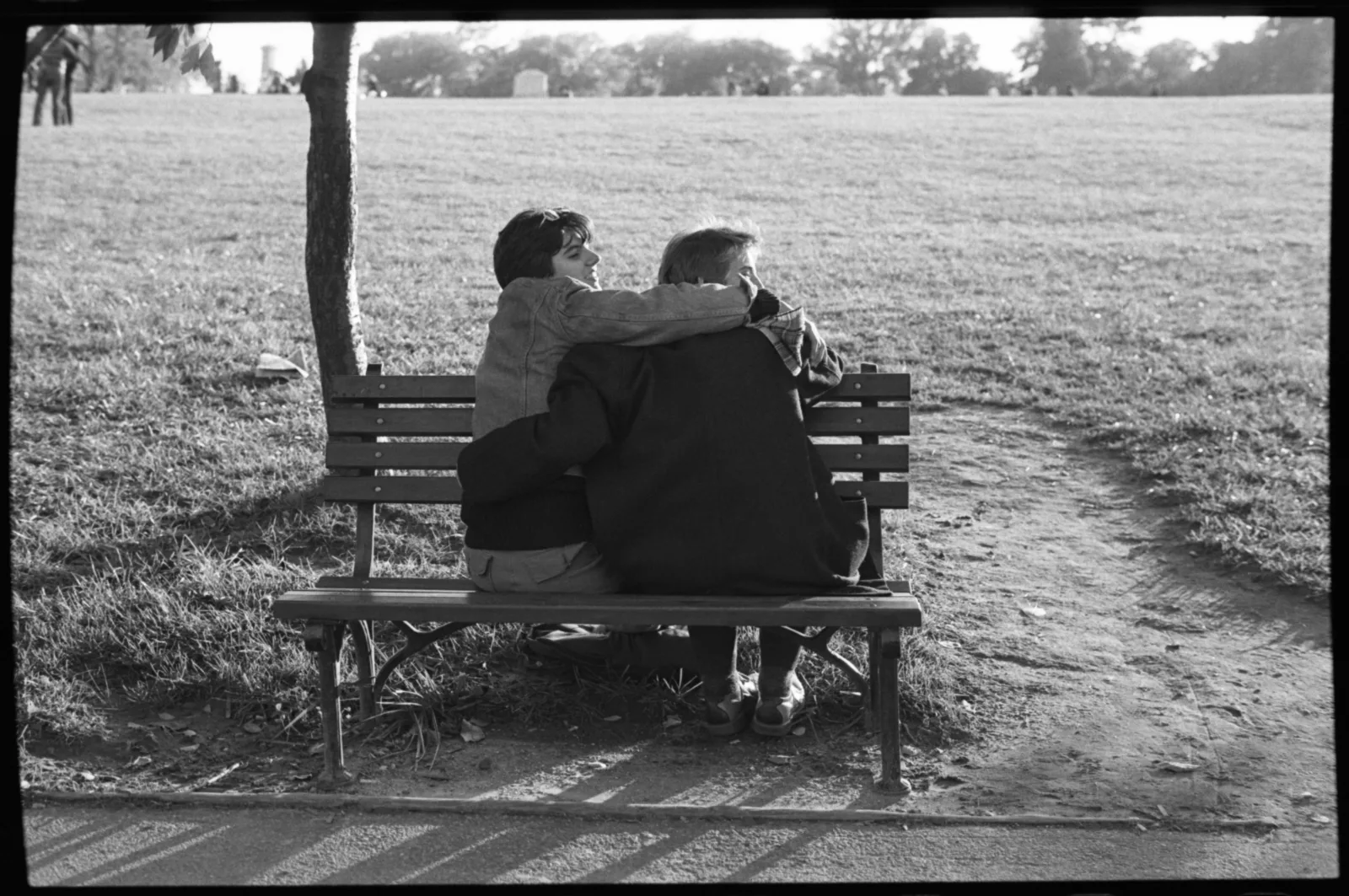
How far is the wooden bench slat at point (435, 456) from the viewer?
12.9 ft

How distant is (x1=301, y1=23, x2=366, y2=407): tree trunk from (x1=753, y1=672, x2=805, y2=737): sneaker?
226 cm

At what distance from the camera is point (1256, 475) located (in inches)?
235

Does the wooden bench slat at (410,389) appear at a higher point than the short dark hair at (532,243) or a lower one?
lower

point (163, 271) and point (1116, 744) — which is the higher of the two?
point (163, 271)

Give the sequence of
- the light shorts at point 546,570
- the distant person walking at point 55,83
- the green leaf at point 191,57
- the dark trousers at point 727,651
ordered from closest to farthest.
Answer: the light shorts at point 546,570 < the dark trousers at point 727,651 < the green leaf at point 191,57 < the distant person walking at point 55,83

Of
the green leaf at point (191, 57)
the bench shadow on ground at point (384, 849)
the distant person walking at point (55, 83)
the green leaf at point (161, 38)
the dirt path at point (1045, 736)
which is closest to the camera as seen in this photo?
the bench shadow on ground at point (384, 849)

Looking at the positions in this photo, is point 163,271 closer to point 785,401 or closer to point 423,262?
point 423,262

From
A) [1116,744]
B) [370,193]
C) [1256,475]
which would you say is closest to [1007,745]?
[1116,744]

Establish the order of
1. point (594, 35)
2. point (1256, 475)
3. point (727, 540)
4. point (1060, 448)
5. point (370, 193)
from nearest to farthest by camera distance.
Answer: point (727, 540)
point (1256, 475)
point (1060, 448)
point (370, 193)
point (594, 35)

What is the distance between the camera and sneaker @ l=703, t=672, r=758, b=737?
12.3 feet

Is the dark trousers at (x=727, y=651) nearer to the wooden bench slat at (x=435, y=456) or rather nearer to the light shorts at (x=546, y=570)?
the light shorts at (x=546, y=570)

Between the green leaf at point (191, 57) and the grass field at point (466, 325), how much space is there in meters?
1.55

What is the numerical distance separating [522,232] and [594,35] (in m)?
73.0

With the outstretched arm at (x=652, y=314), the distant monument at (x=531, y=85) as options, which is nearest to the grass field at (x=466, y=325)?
the outstretched arm at (x=652, y=314)
